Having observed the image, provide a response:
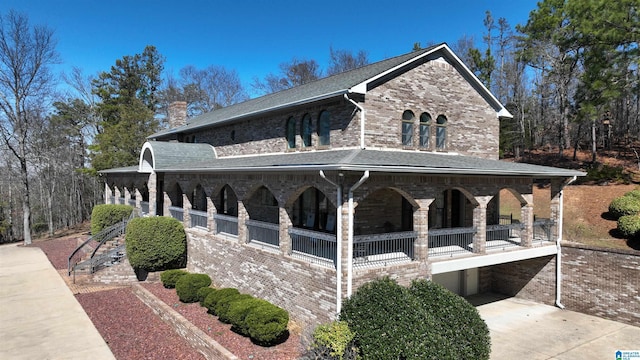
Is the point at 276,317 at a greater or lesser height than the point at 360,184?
lesser

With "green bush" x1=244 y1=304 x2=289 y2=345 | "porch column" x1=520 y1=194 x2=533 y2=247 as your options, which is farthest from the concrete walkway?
"porch column" x1=520 y1=194 x2=533 y2=247

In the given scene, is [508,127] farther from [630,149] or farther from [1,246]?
[1,246]

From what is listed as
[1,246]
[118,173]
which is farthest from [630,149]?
[1,246]

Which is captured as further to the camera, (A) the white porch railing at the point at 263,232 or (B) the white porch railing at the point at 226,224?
(B) the white porch railing at the point at 226,224

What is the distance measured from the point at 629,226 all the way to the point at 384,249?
422 inches

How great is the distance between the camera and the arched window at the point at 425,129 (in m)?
14.5

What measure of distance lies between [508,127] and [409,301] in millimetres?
29355

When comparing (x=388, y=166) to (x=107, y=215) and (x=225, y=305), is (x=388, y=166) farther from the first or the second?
(x=107, y=215)

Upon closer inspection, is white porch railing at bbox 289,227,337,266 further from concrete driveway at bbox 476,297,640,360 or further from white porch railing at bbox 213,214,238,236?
concrete driveway at bbox 476,297,640,360

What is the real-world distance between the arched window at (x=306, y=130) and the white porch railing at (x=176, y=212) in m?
7.12

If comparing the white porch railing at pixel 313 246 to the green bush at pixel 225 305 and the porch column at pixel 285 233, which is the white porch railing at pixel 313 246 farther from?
the green bush at pixel 225 305

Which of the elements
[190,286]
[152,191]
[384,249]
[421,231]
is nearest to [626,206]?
[421,231]

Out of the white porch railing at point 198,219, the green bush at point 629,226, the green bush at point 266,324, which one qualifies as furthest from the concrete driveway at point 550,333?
the white porch railing at point 198,219

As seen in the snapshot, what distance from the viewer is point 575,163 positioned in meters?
25.9
